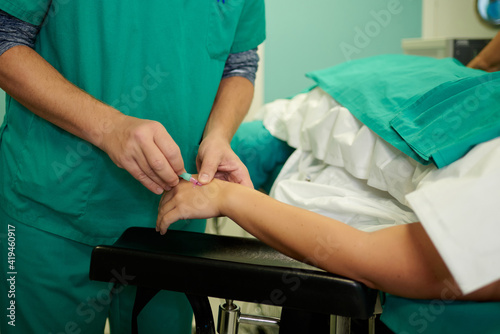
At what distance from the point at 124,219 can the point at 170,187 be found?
6.8 inches

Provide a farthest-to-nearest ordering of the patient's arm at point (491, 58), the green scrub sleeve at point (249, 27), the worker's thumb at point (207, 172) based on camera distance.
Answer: the patient's arm at point (491, 58) → the green scrub sleeve at point (249, 27) → the worker's thumb at point (207, 172)

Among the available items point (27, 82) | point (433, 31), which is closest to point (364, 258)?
point (27, 82)

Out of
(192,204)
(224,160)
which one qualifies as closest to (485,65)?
(224,160)

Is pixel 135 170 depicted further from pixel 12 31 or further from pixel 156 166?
pixel 12 31

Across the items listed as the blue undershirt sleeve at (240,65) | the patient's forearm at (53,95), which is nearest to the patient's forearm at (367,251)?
the patient's forearm at (53,95)

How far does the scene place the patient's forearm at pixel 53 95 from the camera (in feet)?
2.59

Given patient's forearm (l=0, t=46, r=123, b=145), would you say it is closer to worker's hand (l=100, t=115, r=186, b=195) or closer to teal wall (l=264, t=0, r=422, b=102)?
worker's hand (l=100, t=115, r=186, b=195)

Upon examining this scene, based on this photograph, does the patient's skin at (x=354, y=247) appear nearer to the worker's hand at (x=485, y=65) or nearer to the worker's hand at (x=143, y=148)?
the worker's hand at (x=143, y=148)

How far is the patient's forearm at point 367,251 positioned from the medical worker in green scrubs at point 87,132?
192 mm

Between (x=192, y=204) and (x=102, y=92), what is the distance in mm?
280

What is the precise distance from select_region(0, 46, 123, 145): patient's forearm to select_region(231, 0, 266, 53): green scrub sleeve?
0.40 m

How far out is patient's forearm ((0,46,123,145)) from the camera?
0.79 m

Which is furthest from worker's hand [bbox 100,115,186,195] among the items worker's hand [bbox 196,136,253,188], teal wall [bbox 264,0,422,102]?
teal wall [bbox 264,0,422,102]

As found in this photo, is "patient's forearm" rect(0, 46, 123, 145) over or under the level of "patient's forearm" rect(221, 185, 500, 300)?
over
